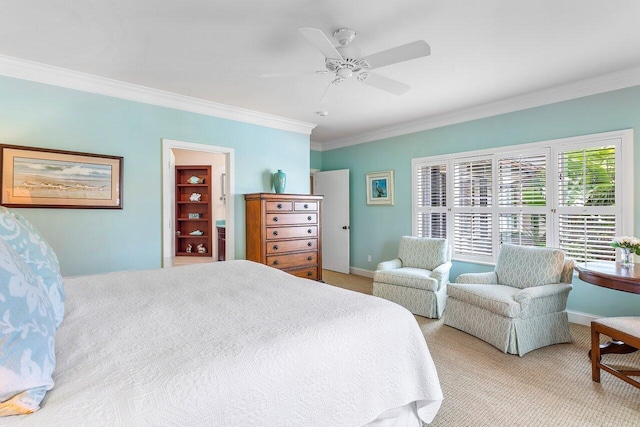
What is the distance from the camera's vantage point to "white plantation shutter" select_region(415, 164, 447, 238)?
15.1 feet

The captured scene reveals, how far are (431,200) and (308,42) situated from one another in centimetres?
304

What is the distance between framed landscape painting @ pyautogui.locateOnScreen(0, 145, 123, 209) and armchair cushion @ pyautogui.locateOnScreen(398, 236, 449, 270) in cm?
343

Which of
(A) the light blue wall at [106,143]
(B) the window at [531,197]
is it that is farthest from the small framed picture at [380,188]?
(A) the light blue wall at [106,143]

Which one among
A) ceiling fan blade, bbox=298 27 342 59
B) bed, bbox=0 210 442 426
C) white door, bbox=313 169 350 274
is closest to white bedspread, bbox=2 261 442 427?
bed, bbox=0 210 442 426

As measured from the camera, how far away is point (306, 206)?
4406 millimetres

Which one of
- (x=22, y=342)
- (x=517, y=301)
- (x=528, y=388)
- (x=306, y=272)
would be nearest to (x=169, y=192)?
(x=306, y=272)

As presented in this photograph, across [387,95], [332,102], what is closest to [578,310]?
[387,95]

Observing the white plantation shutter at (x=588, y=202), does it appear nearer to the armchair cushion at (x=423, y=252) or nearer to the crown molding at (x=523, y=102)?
the crown molding at (x=523, y=102)

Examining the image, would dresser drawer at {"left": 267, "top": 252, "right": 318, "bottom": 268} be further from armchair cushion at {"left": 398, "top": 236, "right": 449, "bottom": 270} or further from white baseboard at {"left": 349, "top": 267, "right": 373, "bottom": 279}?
white baseboard at {"left": 349, "top": 267, "right": 373, "bottom": 279}

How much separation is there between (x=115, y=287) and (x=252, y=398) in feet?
4.31

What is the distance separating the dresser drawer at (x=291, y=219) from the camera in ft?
13.3

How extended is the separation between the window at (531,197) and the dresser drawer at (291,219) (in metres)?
1.62

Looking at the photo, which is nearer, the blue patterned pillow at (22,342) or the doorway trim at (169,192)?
the blue patterned pillow at (22,342)

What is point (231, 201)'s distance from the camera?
421 cm
